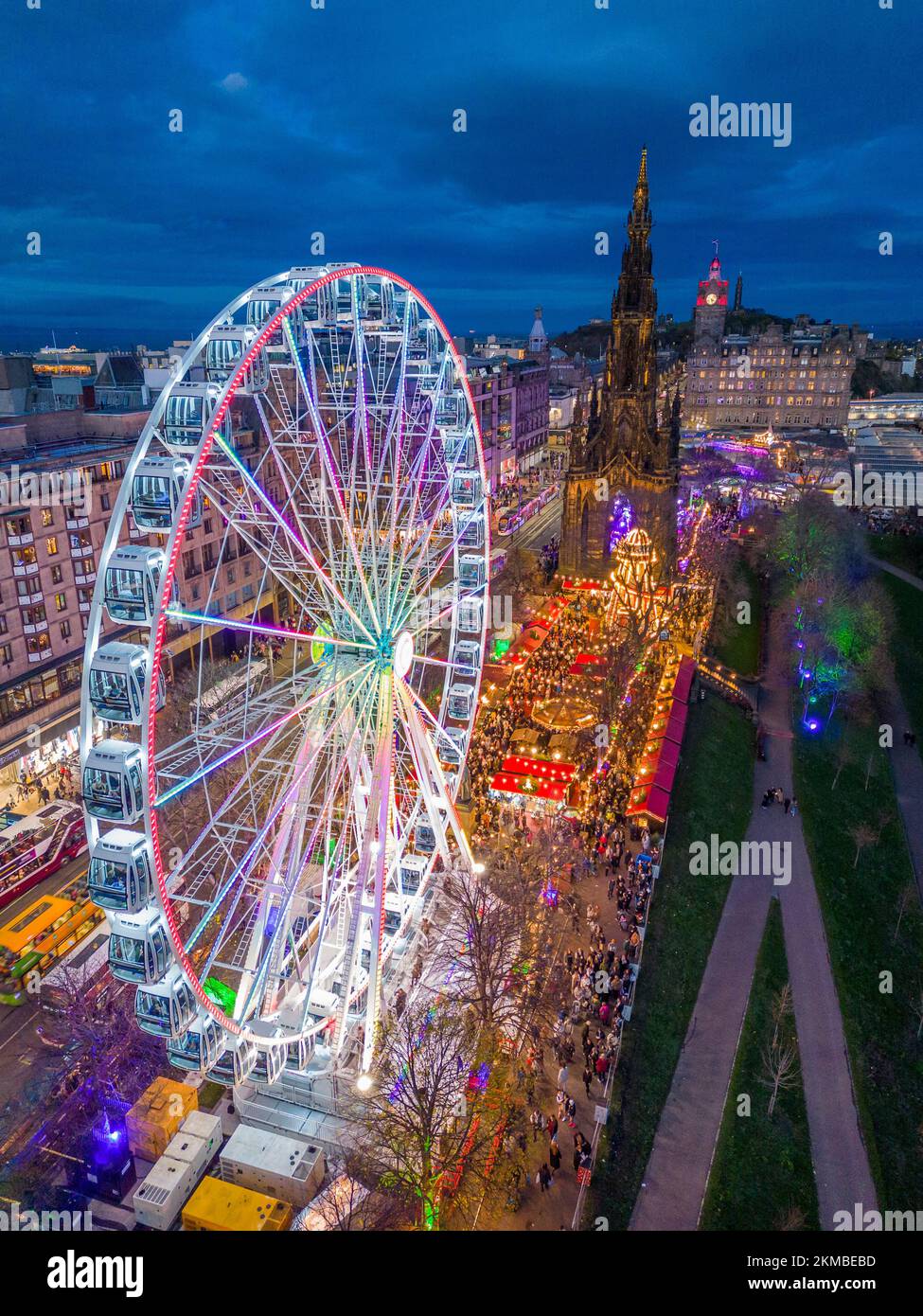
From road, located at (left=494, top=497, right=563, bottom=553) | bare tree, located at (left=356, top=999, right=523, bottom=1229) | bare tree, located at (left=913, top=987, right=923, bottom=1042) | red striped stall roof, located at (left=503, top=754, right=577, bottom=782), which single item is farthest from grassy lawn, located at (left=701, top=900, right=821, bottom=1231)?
road, located at (left=494, top=497, right=563, bottom=553)

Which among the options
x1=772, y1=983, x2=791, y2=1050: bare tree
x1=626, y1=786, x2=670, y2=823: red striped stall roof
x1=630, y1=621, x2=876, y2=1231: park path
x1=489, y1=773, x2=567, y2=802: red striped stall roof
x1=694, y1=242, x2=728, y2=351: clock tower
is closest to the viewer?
x1=630, y1=621, x2=876, y2=1231: park path

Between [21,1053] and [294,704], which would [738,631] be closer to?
[294,704]

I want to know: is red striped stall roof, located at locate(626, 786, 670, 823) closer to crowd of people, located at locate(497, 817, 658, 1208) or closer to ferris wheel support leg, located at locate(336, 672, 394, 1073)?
crowd of people, located at locate(497, 817, 658, 1208)

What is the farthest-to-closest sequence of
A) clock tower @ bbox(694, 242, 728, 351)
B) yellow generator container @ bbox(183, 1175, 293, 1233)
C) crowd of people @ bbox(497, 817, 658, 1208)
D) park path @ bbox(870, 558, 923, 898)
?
clock tower @ bbox(694, 242, 728, 351) < park path @ bbox(870, 558, 923, 898) < crowd of people @ bbox(497, 817, 658, 1208) < yellow generator container @ bbox(183, 1175, 293, 1233)

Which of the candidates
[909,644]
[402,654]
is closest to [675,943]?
[402,654]

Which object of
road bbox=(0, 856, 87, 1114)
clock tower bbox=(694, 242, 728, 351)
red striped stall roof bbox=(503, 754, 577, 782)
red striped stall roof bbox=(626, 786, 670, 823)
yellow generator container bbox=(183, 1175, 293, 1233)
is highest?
clock tower bbox=(694, 242, 728, 351)

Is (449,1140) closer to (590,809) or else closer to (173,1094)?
(173,1094)

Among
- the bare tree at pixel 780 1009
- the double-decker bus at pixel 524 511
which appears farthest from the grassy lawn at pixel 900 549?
the bare tree at pixel 780 1009
